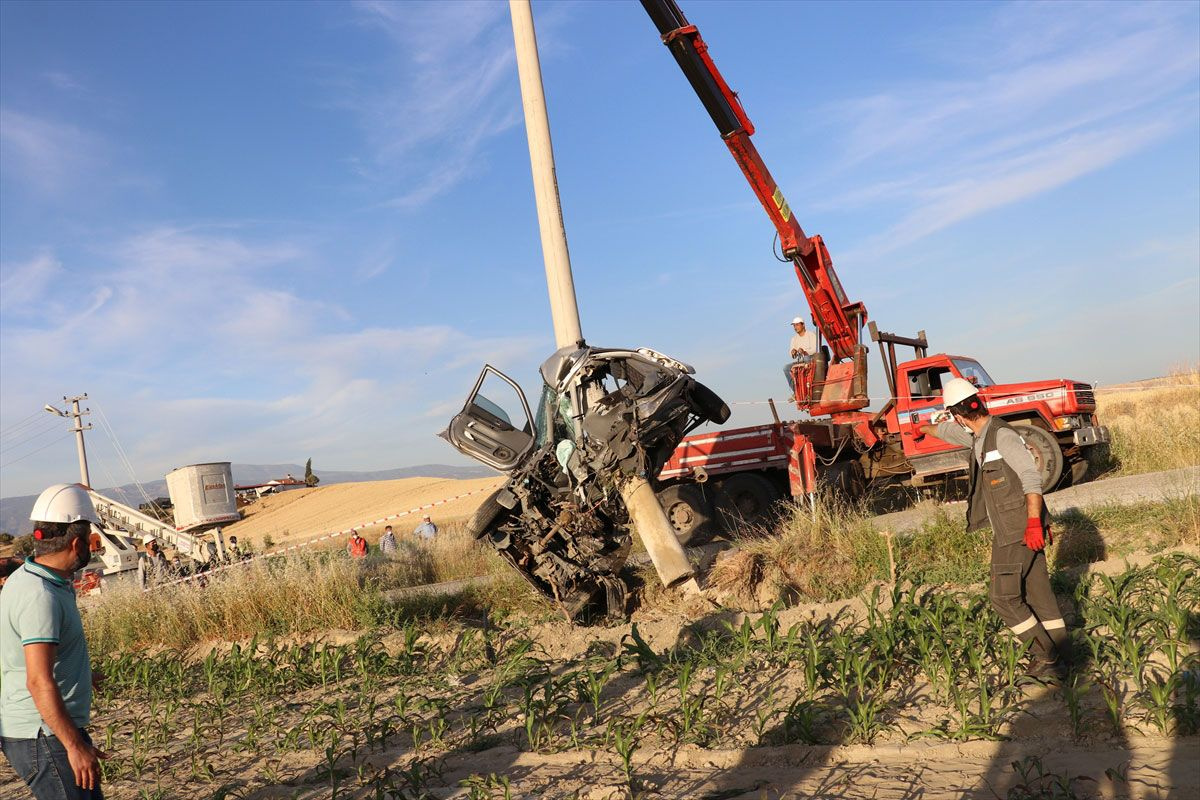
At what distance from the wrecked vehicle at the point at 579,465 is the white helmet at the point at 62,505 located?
467cm

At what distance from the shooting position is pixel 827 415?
14.4 metres

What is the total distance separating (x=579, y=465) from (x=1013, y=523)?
3.91m

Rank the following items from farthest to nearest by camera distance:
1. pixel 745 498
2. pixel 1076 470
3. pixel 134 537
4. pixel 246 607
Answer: pixel 134 537
pixel 745 498
pixel 1076 470
pixel 246 607

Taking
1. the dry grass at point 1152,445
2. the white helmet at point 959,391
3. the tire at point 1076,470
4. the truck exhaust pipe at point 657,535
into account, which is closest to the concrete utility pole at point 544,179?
the truck exhaust pipe at point 657,535

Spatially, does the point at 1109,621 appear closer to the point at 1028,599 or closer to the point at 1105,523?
the point at 1028,599

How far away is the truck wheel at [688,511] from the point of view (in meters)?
13.9

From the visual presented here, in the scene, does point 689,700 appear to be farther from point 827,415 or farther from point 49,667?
point 827,415

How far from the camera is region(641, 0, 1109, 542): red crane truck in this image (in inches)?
501

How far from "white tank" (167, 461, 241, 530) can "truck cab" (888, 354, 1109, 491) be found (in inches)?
870

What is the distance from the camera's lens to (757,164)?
14281 mm

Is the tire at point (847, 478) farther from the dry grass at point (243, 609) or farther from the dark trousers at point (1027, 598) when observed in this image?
the dark trousers at point (1027, 598)

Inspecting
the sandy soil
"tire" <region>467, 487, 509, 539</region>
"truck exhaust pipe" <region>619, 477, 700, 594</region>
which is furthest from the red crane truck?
the sandy soil

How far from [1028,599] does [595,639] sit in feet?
11.4

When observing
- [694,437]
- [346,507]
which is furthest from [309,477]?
[694,437]
